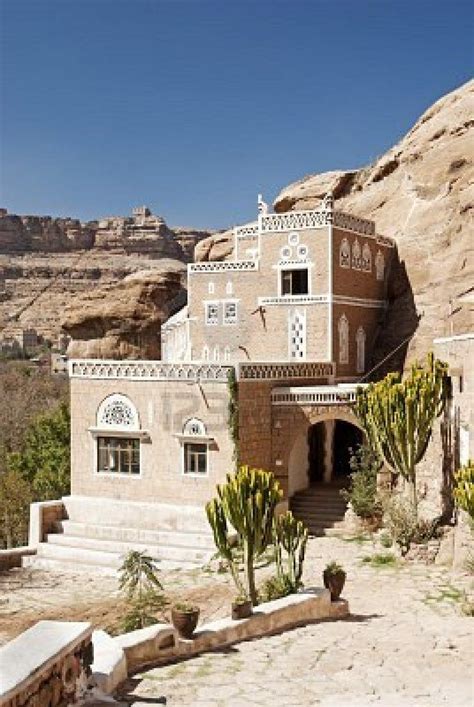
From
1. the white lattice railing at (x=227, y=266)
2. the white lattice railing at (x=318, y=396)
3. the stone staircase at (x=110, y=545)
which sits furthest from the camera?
the white lattice railing at (x=227, y=266)

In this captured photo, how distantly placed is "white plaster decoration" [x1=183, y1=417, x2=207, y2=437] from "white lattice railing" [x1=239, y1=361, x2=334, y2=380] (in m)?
1.78

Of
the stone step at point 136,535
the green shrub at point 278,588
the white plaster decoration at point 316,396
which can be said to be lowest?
the stone step at point 136,535

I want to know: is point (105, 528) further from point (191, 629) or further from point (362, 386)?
point (191, 629)

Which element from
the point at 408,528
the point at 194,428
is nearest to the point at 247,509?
the point at 408,528

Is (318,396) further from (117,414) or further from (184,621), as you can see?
(184,621)

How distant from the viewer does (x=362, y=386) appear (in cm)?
2119

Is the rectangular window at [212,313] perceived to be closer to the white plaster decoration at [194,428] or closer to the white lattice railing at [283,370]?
the white lattice railing at [283,370]

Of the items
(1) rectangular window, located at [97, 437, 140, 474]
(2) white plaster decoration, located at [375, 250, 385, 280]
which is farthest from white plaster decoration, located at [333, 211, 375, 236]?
(1) rectangular window, located at [97, 437, 140, 474]

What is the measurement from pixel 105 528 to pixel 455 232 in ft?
55.9

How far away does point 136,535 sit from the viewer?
22000 millimetres

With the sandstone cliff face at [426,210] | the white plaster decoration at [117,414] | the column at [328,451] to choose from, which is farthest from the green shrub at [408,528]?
the sandstone cliff face at [426,210]

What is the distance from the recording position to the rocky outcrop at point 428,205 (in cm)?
2841

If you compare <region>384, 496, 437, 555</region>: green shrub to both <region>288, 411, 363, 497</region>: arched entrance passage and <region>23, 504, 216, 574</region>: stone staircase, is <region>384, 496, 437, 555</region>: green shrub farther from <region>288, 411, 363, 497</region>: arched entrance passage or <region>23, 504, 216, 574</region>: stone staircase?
<region>23, 504, 216, 574</region>: stone staircase

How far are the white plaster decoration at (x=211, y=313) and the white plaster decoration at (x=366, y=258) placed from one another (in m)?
5.69
